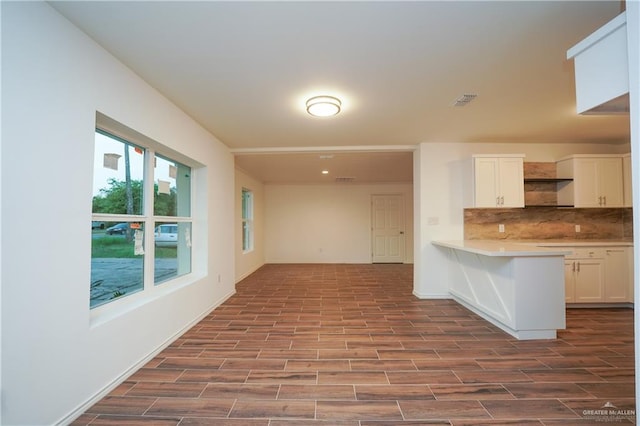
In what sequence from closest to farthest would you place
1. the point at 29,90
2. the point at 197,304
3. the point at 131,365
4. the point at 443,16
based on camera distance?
the point at 29,90, the point at 443,16, the point at 131,365, the point at 197,304

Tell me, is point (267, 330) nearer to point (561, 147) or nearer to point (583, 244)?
point (583, 244)

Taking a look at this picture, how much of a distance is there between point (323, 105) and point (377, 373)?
2375 mm

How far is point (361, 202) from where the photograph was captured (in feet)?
27.1

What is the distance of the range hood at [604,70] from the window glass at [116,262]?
3.18 m

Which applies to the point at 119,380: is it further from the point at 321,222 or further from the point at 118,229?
the point at 321,222

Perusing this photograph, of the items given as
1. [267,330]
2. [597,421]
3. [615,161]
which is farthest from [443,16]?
[615,161]

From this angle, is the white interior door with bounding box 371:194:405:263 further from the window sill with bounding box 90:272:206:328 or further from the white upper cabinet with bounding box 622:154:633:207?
the window sill with bounding box 90:272:206:328

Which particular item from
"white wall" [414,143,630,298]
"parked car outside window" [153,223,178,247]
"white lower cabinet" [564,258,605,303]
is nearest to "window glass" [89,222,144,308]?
"parked car outside window" [153,223,178,247]

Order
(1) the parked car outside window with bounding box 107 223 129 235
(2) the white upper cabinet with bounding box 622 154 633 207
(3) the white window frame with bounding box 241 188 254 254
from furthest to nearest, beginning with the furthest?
(3) the white window frame with bounding box 241 188 254 254 < (2) the white upper cabinet with bounding box 622 154 633 207 < (1) the parked car outside window with bounding box 107 223 129 235

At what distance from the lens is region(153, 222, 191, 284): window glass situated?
295 cm

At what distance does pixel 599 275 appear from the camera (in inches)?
151

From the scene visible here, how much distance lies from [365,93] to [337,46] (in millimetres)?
766

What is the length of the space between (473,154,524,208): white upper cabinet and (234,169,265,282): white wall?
4432 millimetres

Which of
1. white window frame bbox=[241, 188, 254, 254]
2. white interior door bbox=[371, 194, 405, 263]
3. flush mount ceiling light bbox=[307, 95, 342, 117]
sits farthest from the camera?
white interior door bbox=[371, 194, 405, 263]
